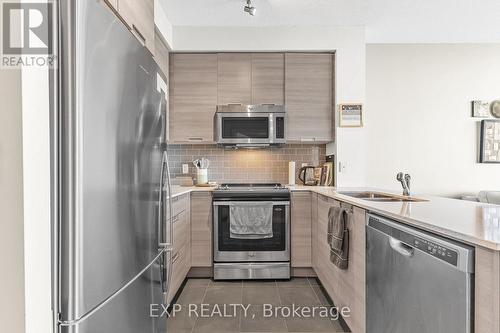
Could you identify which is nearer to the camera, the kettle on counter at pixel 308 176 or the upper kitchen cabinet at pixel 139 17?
the upper kitchen cabinet at pixel 139 17

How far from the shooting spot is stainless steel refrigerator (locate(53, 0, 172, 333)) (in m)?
0.83

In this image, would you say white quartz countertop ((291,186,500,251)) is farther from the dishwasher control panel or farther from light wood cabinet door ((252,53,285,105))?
light wood cabinet door ((252,53,285,105))

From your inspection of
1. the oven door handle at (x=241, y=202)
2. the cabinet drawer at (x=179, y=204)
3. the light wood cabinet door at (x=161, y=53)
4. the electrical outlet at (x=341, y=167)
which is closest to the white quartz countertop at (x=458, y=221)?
the cabinet drawer at (x=179, y=204)

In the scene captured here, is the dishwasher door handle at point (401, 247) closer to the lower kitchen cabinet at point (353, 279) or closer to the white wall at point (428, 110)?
the lower kitchen cabinet at point (353, 279)

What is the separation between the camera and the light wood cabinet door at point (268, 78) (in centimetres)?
351

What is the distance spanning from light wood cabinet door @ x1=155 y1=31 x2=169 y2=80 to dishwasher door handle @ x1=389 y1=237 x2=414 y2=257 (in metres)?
2.52

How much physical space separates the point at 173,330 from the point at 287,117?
2.35 m

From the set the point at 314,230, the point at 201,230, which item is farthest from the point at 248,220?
the point at 314,230

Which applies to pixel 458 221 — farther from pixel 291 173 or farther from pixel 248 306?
pixel 291 173

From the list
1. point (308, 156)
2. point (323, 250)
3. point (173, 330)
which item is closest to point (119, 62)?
point (173, 330)

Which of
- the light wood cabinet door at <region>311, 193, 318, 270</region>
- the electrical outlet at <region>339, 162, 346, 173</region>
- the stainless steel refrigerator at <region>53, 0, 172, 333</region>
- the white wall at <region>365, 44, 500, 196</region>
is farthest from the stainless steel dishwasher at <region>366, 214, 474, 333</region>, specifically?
the white wall at <region>365, 44, 500, 196</region>

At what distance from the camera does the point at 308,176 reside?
12.1ft

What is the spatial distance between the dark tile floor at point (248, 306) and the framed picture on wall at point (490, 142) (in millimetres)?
2652

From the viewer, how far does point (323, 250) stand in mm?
2707
